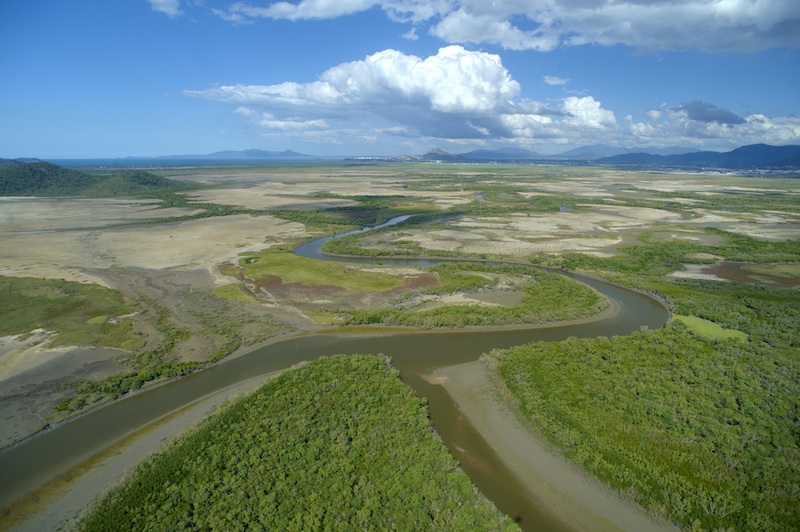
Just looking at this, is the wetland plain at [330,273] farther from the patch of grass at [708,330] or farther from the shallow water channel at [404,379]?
the shallow water channel at [404,379]

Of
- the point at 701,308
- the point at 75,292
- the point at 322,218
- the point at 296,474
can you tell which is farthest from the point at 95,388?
the point at 322,218

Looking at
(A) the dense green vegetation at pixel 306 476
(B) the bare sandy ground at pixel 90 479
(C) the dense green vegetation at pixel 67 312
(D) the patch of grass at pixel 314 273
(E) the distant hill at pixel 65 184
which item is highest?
(E) the distant hill at pixel 65 184

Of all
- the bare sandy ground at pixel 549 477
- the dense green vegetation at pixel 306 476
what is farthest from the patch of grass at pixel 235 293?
the bare sandy ground at pixel 549 477

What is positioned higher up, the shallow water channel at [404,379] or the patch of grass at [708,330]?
the patch of grass at [708,330]

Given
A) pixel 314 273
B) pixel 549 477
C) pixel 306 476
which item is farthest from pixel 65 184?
pixel 549 477

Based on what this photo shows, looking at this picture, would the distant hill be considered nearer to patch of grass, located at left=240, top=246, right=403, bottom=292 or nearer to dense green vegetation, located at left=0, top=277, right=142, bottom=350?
patch of grass, located at left=240, top=246, right=403, bottom=292

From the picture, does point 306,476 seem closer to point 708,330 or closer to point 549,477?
point 549,477

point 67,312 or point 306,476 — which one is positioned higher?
point 67,312
